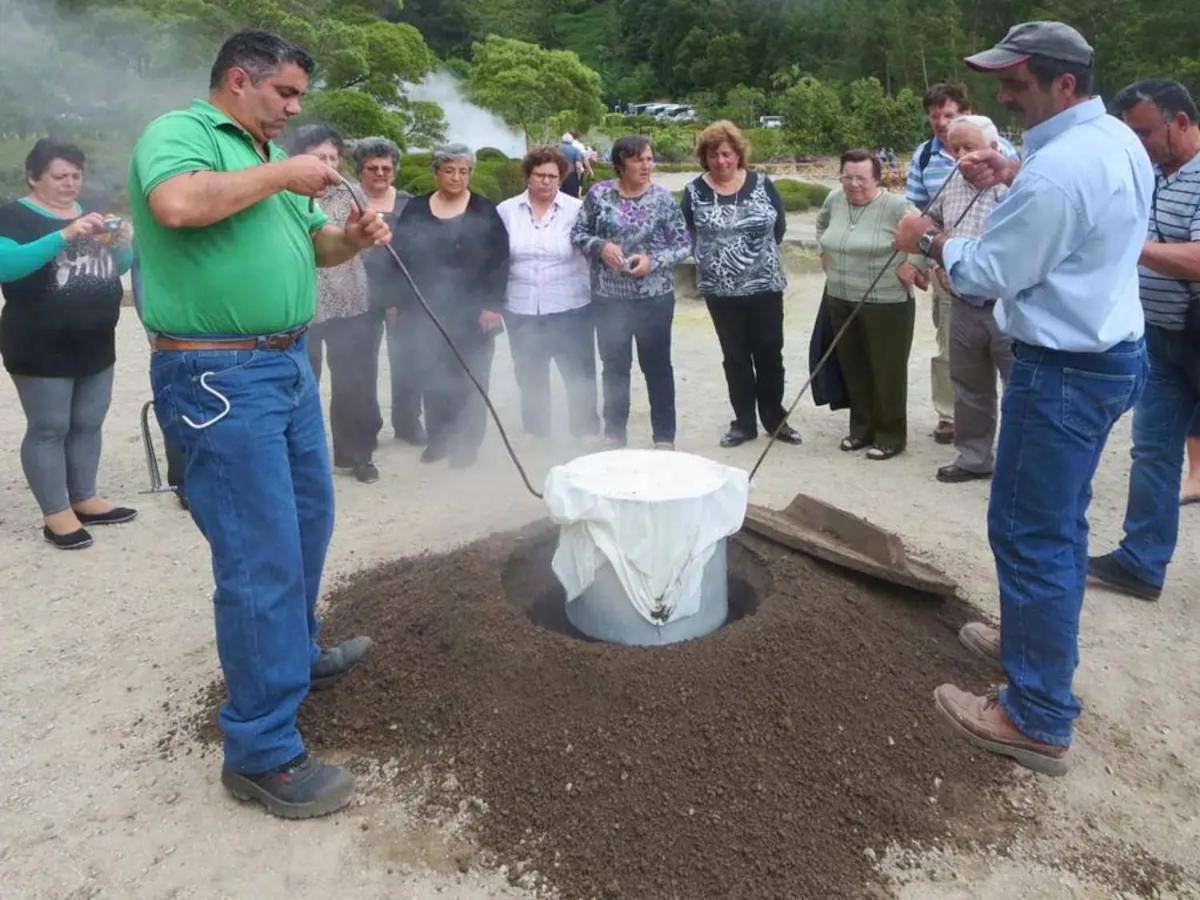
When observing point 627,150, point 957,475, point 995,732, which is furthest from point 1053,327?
point 627,150

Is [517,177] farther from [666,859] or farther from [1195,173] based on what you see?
[666,859]

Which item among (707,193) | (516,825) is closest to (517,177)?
(707,193)

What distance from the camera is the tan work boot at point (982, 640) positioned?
324cm

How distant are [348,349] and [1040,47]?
3713 mm

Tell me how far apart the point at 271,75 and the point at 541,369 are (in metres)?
3.22

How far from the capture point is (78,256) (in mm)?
4223

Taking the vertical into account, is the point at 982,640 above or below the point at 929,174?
below

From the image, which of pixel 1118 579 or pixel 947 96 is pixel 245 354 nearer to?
pixel 1118 579

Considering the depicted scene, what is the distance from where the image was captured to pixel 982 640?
3.28 metres

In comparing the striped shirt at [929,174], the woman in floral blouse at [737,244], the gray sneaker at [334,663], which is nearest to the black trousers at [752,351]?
the woman in floral blouse at [737,244]

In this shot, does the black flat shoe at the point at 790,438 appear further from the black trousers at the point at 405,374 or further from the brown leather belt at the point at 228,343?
the brown leather belt at the point at 228,343

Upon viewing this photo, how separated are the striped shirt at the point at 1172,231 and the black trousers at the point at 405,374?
3.55m

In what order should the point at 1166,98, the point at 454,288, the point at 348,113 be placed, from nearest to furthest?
1. the point at 1166,98
2. the point at 454,288
3. the point at 348,113

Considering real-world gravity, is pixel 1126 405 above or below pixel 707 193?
below
